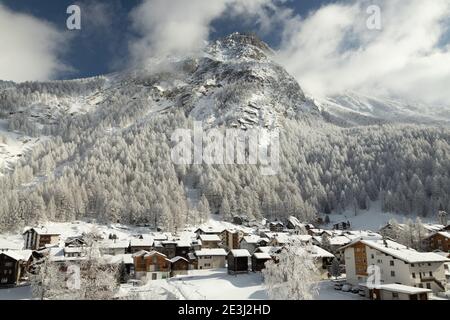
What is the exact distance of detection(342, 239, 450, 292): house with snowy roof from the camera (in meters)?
45.5

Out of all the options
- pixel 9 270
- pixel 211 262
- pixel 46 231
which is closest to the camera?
pixel 9 270

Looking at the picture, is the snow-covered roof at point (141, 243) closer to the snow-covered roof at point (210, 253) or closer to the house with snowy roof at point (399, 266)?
the snow-covered roof at point (210, 253)

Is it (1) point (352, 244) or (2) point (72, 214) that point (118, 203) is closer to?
(2) point (72, 214)

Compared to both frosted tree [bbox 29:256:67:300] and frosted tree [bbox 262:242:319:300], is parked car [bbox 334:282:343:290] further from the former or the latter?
frosted tree [bbox 29:256:67:300]

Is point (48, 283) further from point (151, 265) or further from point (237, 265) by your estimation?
point (237, 265)

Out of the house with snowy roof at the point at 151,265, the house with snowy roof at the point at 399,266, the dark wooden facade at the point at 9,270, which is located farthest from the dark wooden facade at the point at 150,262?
the house with snowy roof at the point at 399,266

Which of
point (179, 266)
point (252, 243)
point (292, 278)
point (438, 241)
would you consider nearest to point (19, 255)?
point (179, 266)

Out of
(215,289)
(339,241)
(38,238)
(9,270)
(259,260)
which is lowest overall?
(215,289)

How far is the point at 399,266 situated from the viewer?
46031 mm

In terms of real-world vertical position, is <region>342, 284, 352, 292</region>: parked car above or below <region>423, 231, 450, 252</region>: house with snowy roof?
below

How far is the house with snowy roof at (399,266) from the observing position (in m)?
45.5

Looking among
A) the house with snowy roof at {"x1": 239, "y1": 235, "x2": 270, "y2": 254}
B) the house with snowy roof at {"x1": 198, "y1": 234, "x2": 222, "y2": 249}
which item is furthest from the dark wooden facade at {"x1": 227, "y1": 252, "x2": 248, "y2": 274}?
the house with snowy roof at {"x1": 198, "y1": 234, "x2": 222, "y2": 249}

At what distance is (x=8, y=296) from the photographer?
52.8m
